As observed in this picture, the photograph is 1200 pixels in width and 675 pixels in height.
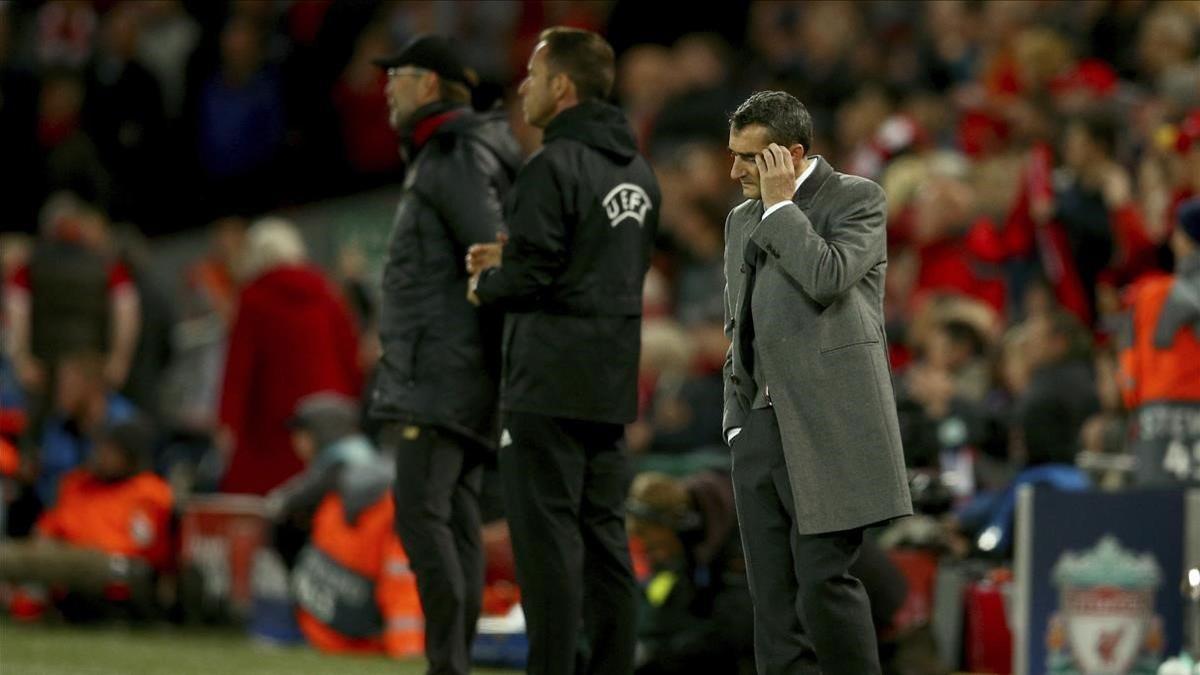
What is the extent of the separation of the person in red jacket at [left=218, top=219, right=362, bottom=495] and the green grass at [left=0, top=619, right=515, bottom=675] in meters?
1.49

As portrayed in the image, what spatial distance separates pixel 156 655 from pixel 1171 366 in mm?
5087

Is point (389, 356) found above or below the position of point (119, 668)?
above

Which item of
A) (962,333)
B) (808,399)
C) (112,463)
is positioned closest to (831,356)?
(808,399)

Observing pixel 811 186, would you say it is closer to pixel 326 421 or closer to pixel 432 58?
pixel 432 58

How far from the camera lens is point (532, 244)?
7.46 m

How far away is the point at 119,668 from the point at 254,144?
849 centimetres

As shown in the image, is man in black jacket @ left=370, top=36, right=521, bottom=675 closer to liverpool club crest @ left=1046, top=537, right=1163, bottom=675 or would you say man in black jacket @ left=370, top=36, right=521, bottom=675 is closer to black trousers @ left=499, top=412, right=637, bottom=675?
black trousers @ left=499, top=412, right=637, bottom=675

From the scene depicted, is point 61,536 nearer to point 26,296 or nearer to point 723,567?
point 26,296

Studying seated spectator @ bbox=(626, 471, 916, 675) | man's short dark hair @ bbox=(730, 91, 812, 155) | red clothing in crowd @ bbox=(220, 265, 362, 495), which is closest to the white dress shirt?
man's short dark hair @ bbox=(730, 91, 812, 155)

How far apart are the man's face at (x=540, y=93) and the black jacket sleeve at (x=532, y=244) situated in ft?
0.83

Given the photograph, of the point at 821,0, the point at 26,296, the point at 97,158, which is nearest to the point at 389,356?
the point at 26,296

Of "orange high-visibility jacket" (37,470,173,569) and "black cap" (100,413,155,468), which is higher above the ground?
"black cap" (100,413,155,468)

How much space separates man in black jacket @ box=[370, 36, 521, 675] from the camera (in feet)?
25.8

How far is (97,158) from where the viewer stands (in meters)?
17.7
